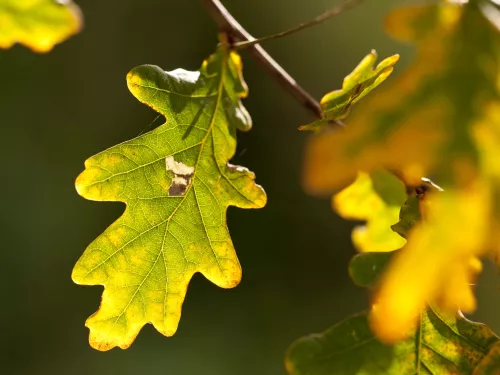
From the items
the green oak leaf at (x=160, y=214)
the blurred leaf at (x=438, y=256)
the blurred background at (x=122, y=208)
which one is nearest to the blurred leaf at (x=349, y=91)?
the green oak leaf at (x=160, y=214)

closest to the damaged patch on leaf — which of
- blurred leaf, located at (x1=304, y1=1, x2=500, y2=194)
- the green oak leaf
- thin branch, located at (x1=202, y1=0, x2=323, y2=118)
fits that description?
the green oak leaf

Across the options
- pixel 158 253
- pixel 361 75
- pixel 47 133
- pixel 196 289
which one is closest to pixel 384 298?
pixel 361 75

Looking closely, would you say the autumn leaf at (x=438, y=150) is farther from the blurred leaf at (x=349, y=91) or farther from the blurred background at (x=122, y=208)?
the blurred background at (x=122, y=208)

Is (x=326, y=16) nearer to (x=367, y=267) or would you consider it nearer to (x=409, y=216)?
(x=409, y=216)

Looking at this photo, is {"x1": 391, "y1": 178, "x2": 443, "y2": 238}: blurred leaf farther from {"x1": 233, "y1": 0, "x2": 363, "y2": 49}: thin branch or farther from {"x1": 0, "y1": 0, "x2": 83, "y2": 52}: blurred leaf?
{"x1": 0, "y1": 0, "x2": 83, "y2": 52}: blurred leaf

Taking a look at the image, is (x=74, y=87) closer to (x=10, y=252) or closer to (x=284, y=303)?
(x=10, y=252)
